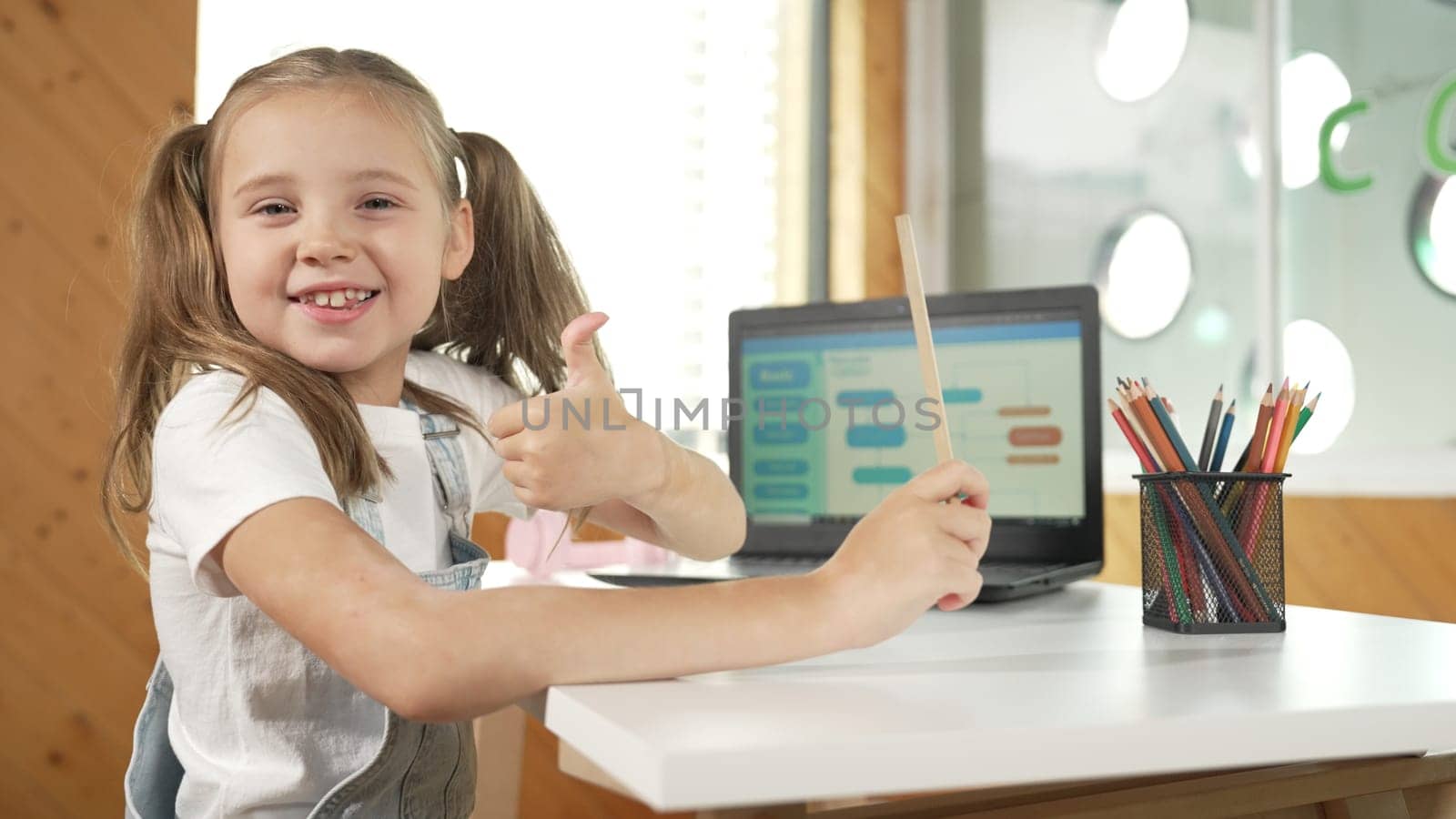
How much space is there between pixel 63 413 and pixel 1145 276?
192 cm

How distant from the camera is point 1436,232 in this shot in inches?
68.1

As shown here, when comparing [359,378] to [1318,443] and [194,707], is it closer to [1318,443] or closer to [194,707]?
[194,707]

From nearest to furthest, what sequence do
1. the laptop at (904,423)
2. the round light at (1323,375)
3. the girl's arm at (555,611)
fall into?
the girl's arm at (555,611) → the laptop at (904,423) → the round light at (1323,375)

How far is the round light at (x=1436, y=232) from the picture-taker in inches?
67.5

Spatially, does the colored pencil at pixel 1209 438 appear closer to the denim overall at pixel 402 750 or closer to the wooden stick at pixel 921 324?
the wooden stick at pixel 921 324

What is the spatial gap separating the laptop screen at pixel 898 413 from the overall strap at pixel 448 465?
0.43 meters

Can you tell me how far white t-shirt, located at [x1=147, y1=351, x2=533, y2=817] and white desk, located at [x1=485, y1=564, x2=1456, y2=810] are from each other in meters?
0.26

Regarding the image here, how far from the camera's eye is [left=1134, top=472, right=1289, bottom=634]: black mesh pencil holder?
0.79 meters

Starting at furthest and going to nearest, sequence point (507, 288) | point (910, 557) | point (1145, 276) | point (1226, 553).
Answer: point (1145, 276)
point (507, 288)
point (1226, 553)
point (910, 557)

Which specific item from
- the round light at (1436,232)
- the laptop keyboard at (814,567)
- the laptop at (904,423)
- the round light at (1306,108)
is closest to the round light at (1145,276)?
the round light at (1306,108)

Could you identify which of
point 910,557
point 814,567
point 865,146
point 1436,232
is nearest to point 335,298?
point 910,557

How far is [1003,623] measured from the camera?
843mm

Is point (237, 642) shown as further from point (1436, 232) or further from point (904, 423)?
point (1436, 232)

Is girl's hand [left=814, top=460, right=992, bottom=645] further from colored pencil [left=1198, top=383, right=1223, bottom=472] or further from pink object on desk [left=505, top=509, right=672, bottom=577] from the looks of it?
pink object on desk [left=505, top=509, right=672, bottom=577]
